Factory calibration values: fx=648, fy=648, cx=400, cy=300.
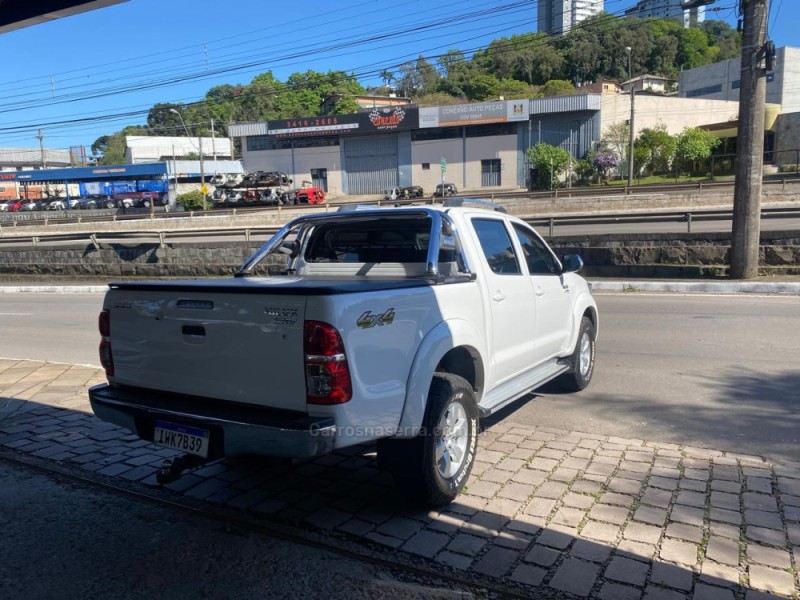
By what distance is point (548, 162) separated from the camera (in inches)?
2137

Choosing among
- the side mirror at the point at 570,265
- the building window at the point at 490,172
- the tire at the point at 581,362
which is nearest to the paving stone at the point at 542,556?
the tire at the point at 581,362

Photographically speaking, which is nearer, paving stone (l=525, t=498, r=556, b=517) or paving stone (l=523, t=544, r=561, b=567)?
paving stone (l=523, t=544, r=561, b=567)

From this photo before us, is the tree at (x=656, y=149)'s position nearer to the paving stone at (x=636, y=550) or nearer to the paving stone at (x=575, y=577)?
the paving stone at (x=636, y=550)

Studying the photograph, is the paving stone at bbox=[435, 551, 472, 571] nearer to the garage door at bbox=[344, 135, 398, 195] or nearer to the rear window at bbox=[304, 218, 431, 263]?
the rear window at bbox=[304, 218, 431, 263]

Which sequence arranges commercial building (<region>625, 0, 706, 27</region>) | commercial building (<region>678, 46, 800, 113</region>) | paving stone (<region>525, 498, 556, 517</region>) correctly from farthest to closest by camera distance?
commercial building (<region>678, 46, 800, 113</region>), commercial building (<region>625, 0, 706, 27</region>), paving stone (<region>525, 498, 556, 517</region>)

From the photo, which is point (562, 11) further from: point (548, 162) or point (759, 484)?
point (759, 484)

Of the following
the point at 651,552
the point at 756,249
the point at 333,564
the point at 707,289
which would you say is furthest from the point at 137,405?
the point at 756,249

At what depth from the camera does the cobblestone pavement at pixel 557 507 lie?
3369 mm

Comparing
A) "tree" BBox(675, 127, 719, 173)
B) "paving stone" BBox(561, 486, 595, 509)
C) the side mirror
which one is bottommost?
"paving stone" BBox(561, 486, 595, 509)

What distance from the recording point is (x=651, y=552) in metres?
3.56

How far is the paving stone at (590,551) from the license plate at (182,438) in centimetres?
215

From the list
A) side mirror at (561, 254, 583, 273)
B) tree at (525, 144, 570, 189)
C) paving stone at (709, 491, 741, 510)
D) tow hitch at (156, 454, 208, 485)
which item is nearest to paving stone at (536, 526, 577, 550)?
paving stone at (709, 491, 741, 510)

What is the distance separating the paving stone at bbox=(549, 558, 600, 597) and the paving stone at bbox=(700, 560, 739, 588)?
536 mm

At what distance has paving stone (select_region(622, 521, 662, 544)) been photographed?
3709mm
